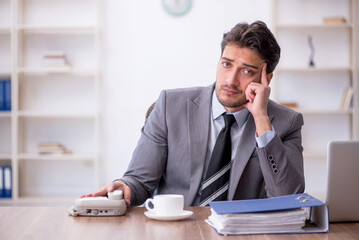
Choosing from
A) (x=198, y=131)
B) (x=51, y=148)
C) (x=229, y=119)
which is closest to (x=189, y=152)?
(x=198, y=131)

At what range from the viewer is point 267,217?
4.20 feet

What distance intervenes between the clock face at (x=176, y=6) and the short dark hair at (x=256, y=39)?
8.75ft

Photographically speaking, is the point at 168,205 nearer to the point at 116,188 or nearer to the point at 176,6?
the point at 116,188

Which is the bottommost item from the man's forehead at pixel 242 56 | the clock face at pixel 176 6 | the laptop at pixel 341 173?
the laptop at pixel 341 173

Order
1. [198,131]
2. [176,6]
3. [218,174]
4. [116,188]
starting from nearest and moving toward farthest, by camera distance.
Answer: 1. [116,188]
2. [218,174]
3. [198,131]
4. [176,6]

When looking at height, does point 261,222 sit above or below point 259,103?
below

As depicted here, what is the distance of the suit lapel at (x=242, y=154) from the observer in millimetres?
1796

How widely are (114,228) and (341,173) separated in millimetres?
659

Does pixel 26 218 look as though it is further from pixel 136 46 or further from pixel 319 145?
pixel 319 145

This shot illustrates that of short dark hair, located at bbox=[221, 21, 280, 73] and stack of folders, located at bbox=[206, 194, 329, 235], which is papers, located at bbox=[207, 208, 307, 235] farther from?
short dark hair, located at bbox=[221, 21, 280, 73]

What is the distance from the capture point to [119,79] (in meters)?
4.61

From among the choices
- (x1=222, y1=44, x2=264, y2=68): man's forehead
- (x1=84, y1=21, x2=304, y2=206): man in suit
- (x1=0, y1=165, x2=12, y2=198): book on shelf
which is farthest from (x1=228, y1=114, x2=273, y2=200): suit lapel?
(x1=0, y1=165, x2=12, y2=198): book on shelf

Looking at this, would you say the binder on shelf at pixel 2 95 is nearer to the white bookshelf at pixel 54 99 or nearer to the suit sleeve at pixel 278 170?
the white bookshelf at pixel 54 99

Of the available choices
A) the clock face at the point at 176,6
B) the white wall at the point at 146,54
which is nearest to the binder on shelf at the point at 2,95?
the white wall at the point at 146,54
